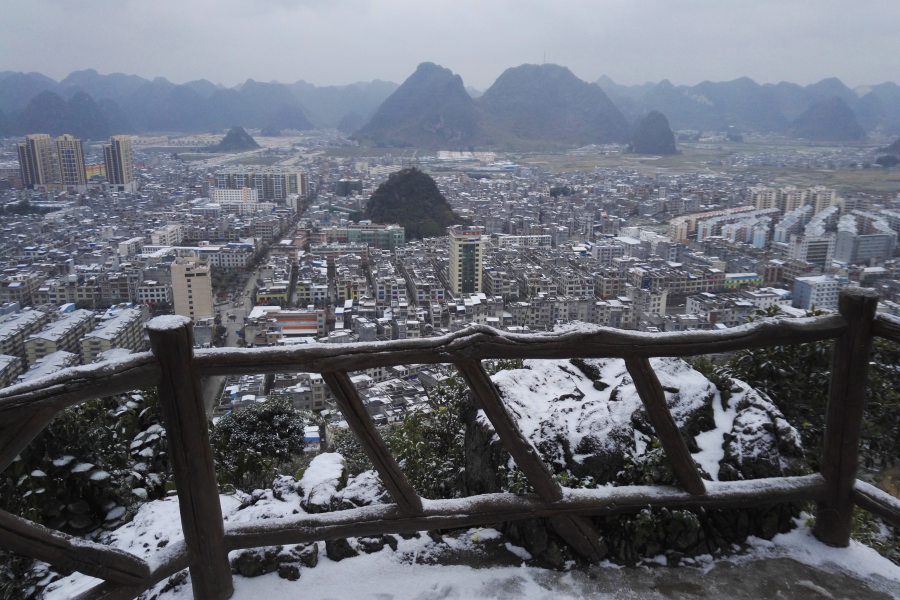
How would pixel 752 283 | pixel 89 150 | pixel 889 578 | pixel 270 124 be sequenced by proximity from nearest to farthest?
pixel 889 578
pixel 752 283
pixel 89 150
pixel 270 124

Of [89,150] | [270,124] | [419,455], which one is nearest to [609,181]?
[89,150]

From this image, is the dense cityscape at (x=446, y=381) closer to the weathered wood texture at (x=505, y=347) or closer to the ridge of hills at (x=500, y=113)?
the weathered wood texture at (x=505, y=347)

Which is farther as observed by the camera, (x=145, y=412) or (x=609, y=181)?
(x=609, y=181)

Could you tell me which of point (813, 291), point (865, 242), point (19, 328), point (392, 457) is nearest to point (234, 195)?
point (19, 328)

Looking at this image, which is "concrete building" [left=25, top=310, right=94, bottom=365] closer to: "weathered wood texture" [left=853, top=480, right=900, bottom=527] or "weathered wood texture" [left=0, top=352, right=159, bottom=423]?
"weathered wood texture" [left=0, top=352, right=159, bottom=423]

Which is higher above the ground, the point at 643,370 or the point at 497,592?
the point at 643,370

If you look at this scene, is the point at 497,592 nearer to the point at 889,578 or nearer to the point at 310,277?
the point at 889,578
